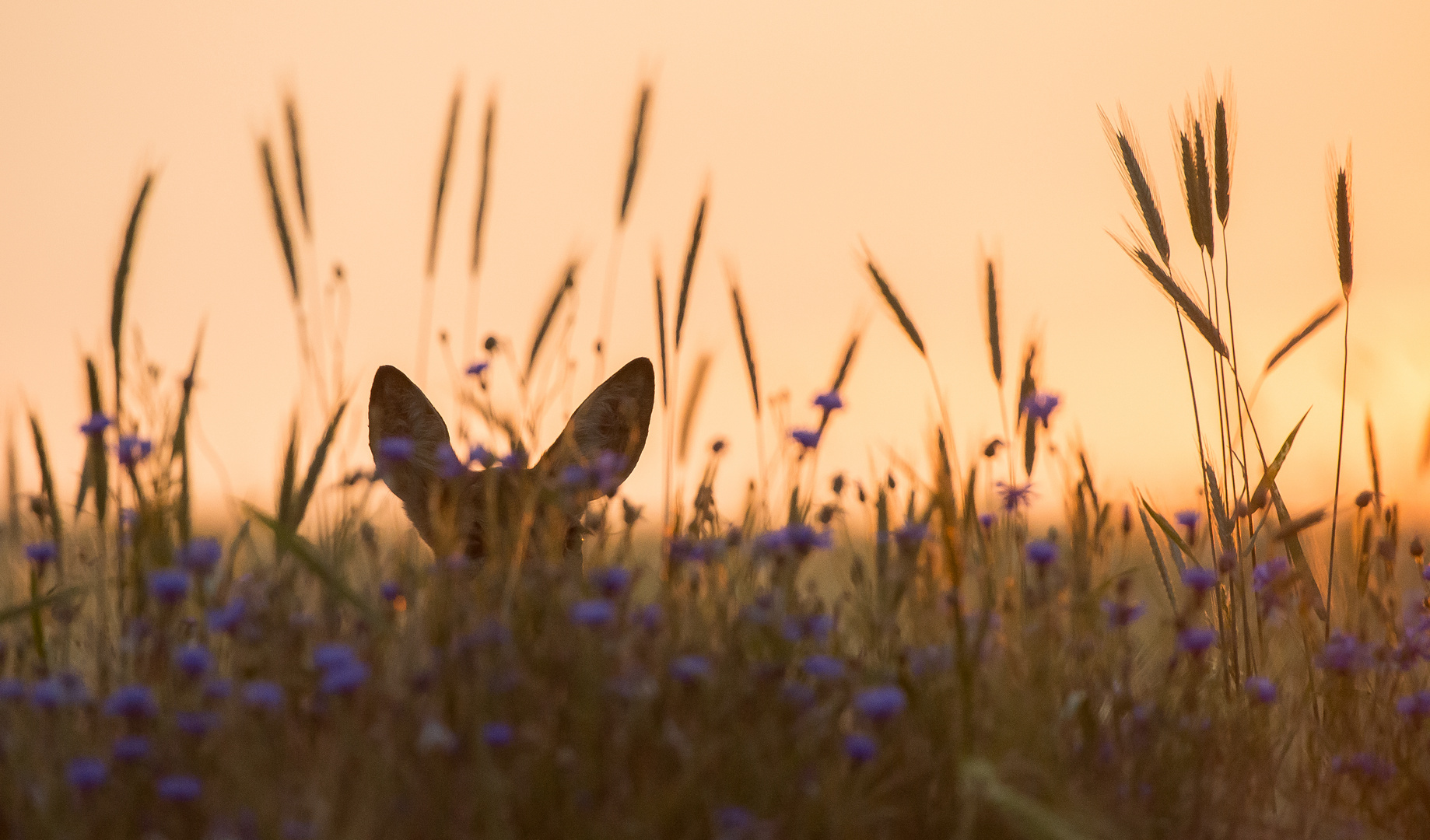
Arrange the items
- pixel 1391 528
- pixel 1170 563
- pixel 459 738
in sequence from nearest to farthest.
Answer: pixel 459 738
pixel 1391 528
pixel 1170 563

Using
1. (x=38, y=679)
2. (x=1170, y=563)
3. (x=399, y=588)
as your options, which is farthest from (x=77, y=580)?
(x=1170, y=563)

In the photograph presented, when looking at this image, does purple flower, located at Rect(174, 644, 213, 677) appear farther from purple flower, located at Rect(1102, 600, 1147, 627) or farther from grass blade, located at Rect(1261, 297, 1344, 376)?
grass blade, located at Rect(1261, 297, 1344, 376)

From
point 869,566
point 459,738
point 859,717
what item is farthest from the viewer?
point 869,566

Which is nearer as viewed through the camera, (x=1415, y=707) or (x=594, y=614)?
(x=594, y=614)

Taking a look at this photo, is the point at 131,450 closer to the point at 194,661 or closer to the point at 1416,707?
the point at 194,661

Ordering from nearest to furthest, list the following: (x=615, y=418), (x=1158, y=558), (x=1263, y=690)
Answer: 1. (x=1263, y=690)
2. (x=1158, y=558)
3. (x=615, y=418)

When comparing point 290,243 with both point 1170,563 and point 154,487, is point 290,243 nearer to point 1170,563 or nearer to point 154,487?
point 154,487

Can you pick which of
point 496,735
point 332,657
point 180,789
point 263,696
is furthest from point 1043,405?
point 180,789
